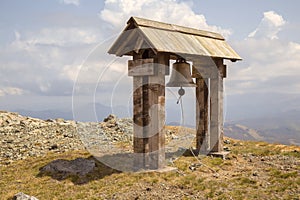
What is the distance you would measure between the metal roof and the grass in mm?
4873

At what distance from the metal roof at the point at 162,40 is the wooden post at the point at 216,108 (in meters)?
1.02

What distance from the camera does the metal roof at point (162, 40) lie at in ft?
37.7

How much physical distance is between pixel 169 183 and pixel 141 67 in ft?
14.9

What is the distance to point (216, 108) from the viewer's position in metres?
14.9

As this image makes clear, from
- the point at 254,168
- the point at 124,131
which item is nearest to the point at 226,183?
the point at 254,168

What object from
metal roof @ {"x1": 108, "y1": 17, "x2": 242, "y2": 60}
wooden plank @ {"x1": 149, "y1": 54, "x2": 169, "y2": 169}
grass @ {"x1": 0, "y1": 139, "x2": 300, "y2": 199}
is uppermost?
metal roof @ {"x1": 108, "y1": 17, "x2": 242, "y2": 60}

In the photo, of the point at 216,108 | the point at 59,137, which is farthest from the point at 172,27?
the point at 59,137

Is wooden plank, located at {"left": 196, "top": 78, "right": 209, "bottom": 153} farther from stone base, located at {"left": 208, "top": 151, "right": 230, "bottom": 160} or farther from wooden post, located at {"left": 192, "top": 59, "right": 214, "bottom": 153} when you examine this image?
stone base, located at {"left": 208, "top": 151, "right": 230, "bottom": 160}

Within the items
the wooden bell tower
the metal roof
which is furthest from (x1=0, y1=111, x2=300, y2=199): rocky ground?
the metal roof

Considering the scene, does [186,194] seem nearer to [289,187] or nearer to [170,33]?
[289,187]

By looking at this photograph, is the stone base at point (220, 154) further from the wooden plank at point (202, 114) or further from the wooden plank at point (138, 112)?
the wooden plank at point (138, 112)

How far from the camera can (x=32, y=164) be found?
1409 centimetres

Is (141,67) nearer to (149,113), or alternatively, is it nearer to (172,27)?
(149,113)

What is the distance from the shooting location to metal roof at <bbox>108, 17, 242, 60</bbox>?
11484 millimetres
